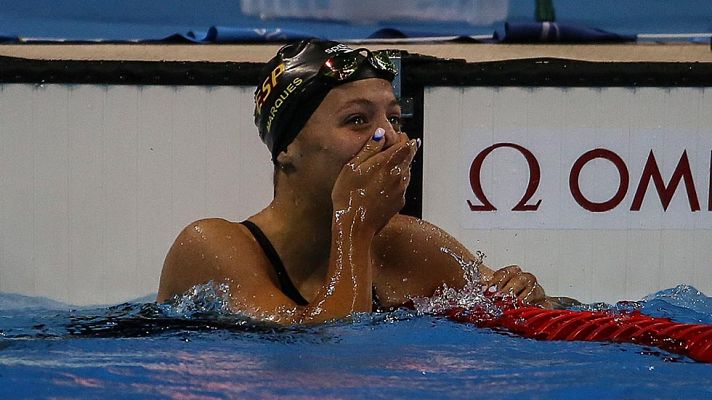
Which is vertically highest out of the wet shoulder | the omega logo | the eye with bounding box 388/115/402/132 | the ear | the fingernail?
the eye with bounding box 388/115/402/132

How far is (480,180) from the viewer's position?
11.6 feet

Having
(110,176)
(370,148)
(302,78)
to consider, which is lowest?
(110,176)

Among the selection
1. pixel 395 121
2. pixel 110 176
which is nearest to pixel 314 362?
pixel 395 121

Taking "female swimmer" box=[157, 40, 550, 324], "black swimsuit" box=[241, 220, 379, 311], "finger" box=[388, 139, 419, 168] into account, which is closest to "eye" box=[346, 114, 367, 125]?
"female swimmer" box=[157, 40, 550, 324]

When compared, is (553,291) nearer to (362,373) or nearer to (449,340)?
(449,340)

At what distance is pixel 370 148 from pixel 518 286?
1.65 ft

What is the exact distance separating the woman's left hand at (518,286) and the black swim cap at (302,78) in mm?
518

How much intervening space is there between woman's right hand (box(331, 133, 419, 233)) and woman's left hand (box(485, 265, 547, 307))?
1.27ft

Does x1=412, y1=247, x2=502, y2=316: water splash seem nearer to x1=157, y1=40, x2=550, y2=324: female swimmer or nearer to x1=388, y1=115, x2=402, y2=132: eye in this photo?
x1=157, y1=40, x2=550, y2=324: female swimmer

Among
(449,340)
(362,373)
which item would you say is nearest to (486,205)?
(449,340)

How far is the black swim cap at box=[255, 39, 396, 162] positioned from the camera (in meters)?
2.18

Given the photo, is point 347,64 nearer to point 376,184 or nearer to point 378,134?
point 378,134

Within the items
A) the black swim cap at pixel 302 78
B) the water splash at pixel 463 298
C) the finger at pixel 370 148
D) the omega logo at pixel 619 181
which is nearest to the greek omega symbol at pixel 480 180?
the omega logo at pixel 619 181

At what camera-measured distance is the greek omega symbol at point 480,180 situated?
139 inches
